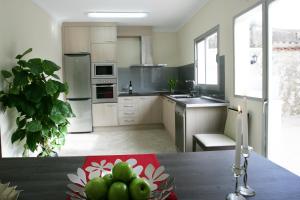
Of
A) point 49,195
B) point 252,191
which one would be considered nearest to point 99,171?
point 49,195

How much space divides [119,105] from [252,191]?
5042 mm

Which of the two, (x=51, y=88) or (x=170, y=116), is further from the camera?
(x=170, y=116)

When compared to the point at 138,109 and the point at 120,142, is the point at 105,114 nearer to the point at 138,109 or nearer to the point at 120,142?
the point at 138,109

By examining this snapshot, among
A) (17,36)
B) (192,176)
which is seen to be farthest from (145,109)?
(192,176)

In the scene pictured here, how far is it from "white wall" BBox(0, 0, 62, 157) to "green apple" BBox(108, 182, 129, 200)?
2670 millimetres

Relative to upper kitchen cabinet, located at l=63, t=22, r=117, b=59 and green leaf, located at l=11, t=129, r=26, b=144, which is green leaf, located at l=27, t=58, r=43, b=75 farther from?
upper kitchen cabinet, located at l=63, t=22, r=117, b=59

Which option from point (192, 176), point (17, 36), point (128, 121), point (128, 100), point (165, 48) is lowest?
point (128, 121)

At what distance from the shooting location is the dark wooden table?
90cm

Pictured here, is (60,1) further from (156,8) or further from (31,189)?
(31,189)

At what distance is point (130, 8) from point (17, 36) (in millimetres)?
2146

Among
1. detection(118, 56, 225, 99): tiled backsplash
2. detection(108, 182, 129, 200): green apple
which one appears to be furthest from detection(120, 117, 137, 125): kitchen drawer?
detection(108, 182, 129, 200): green apple

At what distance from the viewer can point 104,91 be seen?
574 cm

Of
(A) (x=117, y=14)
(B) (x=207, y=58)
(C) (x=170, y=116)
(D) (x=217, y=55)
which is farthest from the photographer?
(A) (x=117, y=14)

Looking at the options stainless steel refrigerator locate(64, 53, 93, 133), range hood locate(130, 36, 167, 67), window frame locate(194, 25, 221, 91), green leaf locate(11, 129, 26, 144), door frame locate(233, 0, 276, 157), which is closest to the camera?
door frame locate(233, 0, 276, 157)
